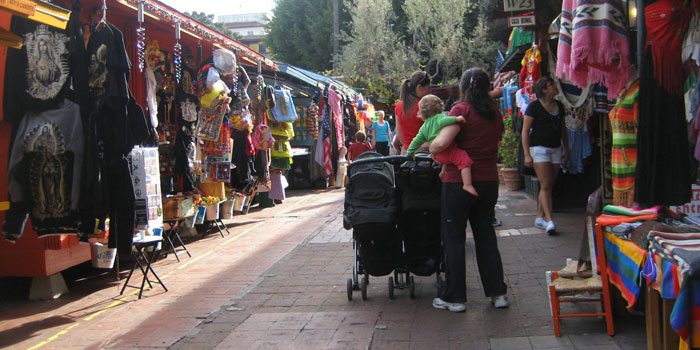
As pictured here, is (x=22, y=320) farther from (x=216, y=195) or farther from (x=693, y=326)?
(x=693, y=326)

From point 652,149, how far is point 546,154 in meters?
3.64

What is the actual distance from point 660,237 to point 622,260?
0.44m

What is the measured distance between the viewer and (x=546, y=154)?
7250 millimetres

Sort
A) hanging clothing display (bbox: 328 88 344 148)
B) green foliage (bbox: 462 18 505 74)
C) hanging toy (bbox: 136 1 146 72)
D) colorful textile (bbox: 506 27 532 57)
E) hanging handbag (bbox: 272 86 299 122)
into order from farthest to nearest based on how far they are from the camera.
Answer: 1. green foliage (bbox: 462 18 505 74)
2. hanging clothing display (bbox: 328 88 344 148)
3. hanging handbag (bbox: 272 86 299 122)
4. colorful textile (bbox: 506 27 532 57)
5. hanging toy (bbox: 136 1 146 72)

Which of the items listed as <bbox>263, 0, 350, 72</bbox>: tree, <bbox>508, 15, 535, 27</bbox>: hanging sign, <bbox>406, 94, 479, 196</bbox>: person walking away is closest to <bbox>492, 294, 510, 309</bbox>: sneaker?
<bbox>406, 94, 479, 196</bbox>: person walking away

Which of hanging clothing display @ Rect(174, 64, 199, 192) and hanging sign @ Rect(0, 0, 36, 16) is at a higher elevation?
hanging sign @ Rect(0, 0, 36, 16)

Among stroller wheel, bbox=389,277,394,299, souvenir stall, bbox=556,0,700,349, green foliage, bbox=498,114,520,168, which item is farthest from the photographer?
green foliage, bbox=498,114,520,168

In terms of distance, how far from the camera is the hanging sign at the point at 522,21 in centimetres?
746

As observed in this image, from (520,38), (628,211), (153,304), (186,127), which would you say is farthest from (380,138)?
(628,211)

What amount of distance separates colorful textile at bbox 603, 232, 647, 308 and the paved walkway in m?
0.44

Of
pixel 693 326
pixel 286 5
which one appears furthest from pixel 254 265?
pixel 286 5

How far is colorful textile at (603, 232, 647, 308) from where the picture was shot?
3291 millimetres

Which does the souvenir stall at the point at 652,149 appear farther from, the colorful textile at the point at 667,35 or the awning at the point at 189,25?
the awning at the point at 189,25

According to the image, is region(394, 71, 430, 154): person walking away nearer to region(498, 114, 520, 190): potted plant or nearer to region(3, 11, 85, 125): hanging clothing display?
region(3, 11, 85, 125): hanging clothing display
